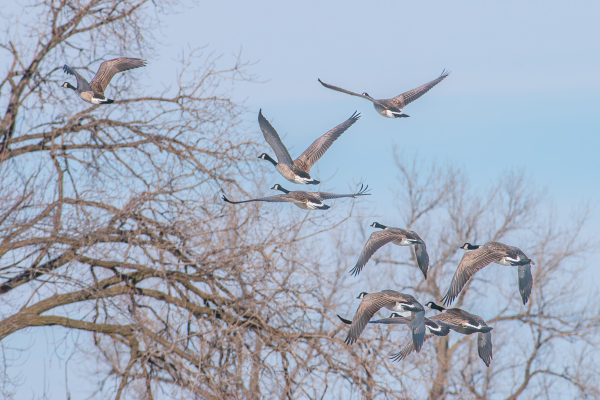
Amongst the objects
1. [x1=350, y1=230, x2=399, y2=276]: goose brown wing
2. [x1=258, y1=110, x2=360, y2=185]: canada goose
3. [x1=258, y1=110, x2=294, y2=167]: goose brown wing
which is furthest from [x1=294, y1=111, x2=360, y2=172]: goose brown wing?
[x1=350, y1=230, x2=399, y2=276]: goose brown wing

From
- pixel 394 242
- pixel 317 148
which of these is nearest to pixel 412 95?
pixel 317 148

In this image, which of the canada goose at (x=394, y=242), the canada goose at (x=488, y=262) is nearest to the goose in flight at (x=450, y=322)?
the canada goose at (x=488, y=262)

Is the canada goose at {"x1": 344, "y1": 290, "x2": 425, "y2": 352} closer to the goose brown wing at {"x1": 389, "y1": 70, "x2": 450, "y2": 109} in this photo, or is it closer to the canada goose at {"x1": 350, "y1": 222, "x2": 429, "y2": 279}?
the canada goose at {"x1": 350, "y1": 222, "x2": 429, "y2": 279}

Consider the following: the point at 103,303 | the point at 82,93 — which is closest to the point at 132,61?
the point at 82,93

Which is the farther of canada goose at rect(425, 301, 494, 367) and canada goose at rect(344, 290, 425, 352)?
canada goose at rect(425, 301, 494, 367)

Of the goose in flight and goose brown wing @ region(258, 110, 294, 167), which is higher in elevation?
goose brown wing @ region(258, 110, 294, 167)

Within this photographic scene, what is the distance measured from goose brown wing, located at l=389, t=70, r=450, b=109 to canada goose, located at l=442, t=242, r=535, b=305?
84.0 inches

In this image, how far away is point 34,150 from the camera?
8.99m

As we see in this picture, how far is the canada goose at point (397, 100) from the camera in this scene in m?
6.36

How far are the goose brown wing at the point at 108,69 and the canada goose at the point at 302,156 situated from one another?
5.98ft

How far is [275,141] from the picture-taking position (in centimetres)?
602

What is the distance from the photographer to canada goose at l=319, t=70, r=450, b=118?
250 inches

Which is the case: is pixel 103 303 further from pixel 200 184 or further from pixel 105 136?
pixel 105 136

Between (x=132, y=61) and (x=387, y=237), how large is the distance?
11.5 ft
